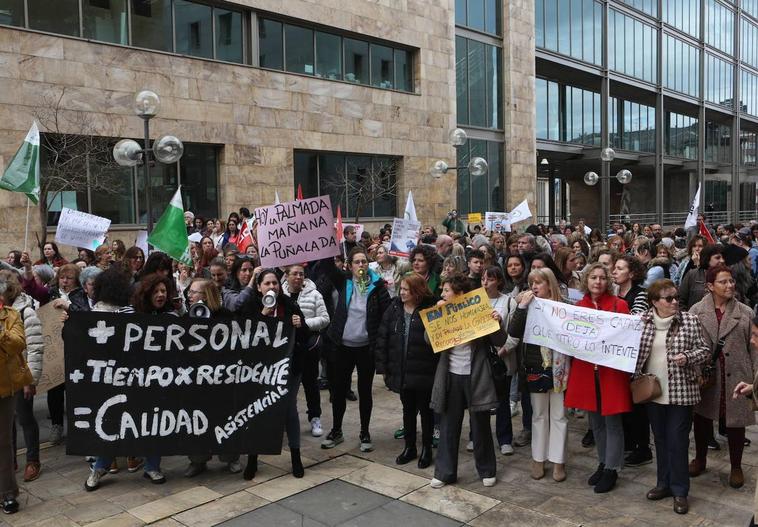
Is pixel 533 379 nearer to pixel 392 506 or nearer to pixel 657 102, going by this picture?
pixel 392 506

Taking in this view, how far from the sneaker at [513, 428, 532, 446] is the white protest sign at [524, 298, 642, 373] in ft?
5.05

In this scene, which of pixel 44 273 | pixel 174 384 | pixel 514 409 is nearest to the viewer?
pixel 174 384

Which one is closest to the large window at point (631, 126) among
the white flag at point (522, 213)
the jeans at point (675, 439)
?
the white flag at point (522, 213)

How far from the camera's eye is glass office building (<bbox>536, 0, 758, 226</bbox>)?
35.3 meters

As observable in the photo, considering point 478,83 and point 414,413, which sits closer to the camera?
point 414,413

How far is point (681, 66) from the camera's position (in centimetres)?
4469

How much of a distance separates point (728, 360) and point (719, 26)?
52749 millimetres

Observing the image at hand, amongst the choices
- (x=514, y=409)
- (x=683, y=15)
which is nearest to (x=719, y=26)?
(x=683, y=15)

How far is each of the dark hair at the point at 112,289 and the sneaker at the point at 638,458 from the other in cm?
490

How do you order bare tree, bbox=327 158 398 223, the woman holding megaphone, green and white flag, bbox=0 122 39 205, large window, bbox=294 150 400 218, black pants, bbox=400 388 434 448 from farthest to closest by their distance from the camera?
bare tree, bbox=327 158 398 223 → large window, bbox=294 150 400 218 → green and white flag, bbox=0 122 39 205 → black pants, bbox=400 388 434 448 → the woman holding megaphone

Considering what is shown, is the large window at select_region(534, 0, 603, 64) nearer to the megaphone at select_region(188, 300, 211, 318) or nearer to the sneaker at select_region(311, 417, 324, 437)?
the sneaker at select_region(311, 417, 324, 437)

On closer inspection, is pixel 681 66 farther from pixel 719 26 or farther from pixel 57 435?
Answer: pixel 57 435

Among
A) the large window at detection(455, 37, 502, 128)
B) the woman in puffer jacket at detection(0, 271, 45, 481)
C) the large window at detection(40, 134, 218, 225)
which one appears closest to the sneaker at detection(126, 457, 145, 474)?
the woman in puffer jacket at detection(0, 271, 45, 481)

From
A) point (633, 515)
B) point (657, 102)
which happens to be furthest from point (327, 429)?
point (657, 102)
